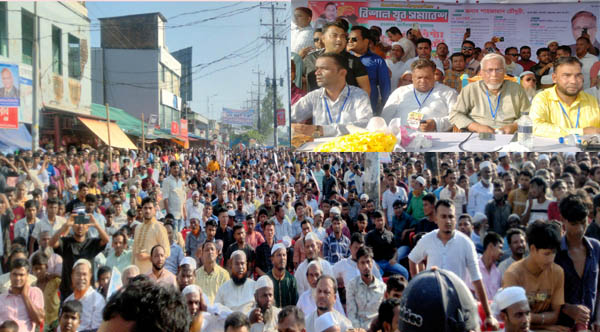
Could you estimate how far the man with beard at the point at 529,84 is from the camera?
5.66m

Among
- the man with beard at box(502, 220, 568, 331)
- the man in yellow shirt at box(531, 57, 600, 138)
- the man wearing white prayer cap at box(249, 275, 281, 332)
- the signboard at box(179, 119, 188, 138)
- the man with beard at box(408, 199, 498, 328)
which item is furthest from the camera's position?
the signboard at box(179, 119, 188, 138)

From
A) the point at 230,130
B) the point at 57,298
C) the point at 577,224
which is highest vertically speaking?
the point at 230,130

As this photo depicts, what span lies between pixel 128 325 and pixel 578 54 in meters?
5.84

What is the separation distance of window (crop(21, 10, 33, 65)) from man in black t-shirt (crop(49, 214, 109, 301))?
1.61 m

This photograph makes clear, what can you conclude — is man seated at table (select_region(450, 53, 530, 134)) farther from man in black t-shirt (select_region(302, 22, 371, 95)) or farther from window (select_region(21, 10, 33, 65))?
window (select_region(21, 10, 33, 65))

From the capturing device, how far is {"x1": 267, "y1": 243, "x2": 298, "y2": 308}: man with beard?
4410mm

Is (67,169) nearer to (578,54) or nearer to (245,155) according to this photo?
(245,155)

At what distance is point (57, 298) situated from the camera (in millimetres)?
4551

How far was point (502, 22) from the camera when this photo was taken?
19.0 feet

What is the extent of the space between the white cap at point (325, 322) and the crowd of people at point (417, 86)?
89.4 inches

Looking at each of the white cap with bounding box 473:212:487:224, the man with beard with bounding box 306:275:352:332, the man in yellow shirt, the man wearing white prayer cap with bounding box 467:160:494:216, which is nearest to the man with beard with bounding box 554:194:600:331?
the white cap with bounding box 473:212:487:224

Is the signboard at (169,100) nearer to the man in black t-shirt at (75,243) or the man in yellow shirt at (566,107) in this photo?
the man in black t-shirt at (75,243)

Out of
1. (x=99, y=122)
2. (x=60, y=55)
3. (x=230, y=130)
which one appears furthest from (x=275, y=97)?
(x=60, y=55)

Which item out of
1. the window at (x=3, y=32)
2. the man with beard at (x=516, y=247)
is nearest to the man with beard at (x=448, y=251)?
the man with beard at (x=516, y=247)
